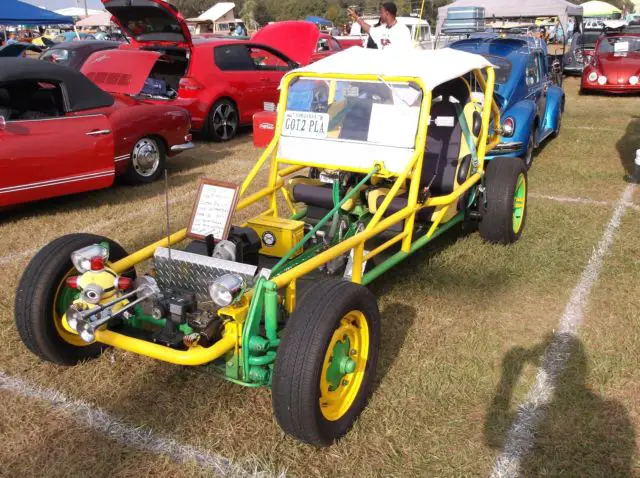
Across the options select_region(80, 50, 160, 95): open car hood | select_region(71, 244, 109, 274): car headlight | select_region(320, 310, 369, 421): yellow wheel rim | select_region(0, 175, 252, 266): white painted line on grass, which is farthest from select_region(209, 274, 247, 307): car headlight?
select_region(80, 50, 160, 95): open car hood

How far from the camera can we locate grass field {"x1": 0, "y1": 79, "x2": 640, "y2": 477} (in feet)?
8.94

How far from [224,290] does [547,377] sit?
6.41ft

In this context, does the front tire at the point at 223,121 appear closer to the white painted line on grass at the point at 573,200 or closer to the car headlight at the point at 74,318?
the white painted line on grass at the point at 573,200

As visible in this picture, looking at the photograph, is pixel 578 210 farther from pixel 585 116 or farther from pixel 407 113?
pixel 585 116

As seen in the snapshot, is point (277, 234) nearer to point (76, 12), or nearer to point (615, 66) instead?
point (615, 66)

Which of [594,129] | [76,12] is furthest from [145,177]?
[76,12]

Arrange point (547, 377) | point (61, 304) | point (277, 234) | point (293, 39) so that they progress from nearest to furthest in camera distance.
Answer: point (61, 304) < point (547, 377) < point (277, 234) < point (293, 39)

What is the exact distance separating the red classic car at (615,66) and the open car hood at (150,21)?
9861mm

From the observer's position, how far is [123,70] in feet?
24.9

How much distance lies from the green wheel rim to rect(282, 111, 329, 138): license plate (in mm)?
1952

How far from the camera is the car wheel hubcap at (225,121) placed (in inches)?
365

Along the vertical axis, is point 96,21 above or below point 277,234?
above

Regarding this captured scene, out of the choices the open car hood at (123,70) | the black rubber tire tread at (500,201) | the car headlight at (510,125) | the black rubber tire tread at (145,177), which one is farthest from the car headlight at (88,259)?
the car headlight at (510,125)

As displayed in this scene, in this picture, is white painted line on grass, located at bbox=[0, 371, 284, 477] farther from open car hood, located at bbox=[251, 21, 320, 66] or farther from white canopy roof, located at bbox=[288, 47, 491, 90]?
Answer: open car hood, located at bbox=[251, 21, 320, 66]
